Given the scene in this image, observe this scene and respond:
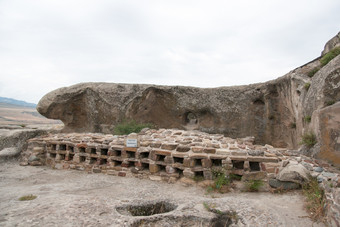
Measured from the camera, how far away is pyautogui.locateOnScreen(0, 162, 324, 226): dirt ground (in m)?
2.74

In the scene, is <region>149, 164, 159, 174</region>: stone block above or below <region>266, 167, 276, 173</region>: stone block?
below

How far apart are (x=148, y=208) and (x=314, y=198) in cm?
Answer: 222

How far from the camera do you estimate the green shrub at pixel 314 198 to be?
2842 mm

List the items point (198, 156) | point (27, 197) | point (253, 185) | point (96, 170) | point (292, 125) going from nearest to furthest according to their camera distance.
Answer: point (27, 197) → point (253, 185) → point (198, 156) → point (96, 170) → point (292, 125)

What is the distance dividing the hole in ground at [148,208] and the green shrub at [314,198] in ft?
5.67

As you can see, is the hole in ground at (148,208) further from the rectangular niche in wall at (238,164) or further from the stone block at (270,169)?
the stone block at (270,169)

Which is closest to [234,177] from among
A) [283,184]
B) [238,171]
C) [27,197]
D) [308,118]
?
[238,171]

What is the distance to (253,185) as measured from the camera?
13.2ft

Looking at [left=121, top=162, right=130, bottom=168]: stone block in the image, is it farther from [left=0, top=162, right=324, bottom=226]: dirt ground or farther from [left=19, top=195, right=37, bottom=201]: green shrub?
[left=19, top=195, right=37, bottom=201]: green shrub

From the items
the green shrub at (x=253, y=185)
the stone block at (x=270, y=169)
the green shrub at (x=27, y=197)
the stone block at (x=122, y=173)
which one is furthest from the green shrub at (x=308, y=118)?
the green shrub at (x=27, y=197)

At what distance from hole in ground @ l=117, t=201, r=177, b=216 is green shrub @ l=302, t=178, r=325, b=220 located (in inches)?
68.1

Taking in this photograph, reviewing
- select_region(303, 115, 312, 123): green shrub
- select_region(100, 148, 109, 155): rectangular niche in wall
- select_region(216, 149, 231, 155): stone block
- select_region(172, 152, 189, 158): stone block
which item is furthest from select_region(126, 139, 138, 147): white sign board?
select_region(303, 115, 312, 123): green shrub

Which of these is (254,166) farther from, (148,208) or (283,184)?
(148,208)

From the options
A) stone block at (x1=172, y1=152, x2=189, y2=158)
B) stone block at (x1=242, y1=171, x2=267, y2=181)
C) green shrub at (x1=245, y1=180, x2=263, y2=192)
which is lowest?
green shrub at (x1=245, y1=180, x2=263, y2=192)
